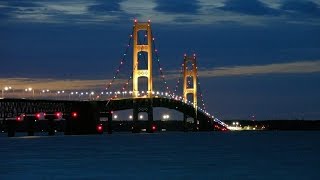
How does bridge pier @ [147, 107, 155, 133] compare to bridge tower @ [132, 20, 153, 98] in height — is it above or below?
below

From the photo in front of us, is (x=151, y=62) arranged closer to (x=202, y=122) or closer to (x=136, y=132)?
(x=136, y=132)

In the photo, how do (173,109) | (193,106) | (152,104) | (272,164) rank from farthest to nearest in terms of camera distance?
(193,106), (173,109), (152,104), (272,164)

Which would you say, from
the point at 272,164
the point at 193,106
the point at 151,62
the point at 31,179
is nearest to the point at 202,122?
the point at 193,106

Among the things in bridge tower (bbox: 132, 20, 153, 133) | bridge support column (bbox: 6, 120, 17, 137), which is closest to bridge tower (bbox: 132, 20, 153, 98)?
bridge tower (bbox: 132, 20, 153, 133)

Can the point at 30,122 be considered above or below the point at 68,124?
above

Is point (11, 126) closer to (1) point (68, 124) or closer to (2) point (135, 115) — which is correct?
(1) point (68, 124)

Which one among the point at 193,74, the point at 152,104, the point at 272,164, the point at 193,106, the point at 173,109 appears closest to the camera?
the point at 272,164

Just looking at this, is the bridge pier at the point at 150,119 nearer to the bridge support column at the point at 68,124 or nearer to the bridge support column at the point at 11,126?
the bridge support column at the point at 68,124

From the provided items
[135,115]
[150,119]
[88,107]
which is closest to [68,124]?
[88,107]

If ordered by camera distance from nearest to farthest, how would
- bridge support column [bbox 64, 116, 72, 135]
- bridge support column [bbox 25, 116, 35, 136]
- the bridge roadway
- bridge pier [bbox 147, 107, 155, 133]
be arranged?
the bridge roadway
bridge pier [bbox 147, 107, 155, 133]
bridge support column [bbox 25, 116, 35, 136]
bridge support column [bbox 64, 116, 72, 135]

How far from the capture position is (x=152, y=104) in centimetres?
12531

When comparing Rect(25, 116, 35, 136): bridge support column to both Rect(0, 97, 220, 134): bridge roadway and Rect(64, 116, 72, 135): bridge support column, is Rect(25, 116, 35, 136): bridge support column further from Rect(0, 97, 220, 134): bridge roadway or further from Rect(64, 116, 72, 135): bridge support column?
Rect(64, 116, 72, 135): bridge support column

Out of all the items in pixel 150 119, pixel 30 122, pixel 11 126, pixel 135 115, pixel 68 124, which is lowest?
pixel 11 126

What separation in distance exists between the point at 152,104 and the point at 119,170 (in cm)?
8028
